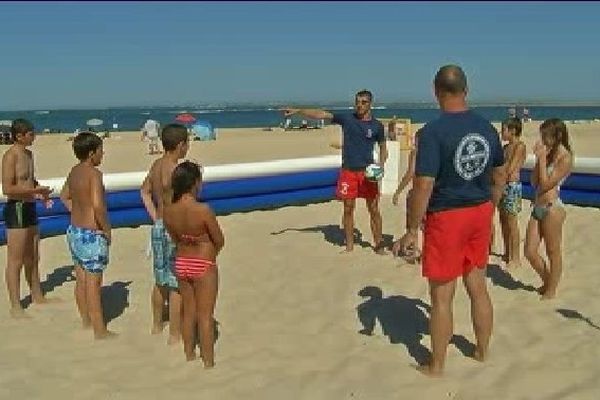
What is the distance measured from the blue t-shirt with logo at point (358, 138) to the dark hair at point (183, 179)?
11.1 feet

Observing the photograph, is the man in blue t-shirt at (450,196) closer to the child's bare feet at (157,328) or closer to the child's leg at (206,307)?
the child's leg at (206,307)

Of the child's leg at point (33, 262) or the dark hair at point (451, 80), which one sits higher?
the dark hair at point (451, 80)

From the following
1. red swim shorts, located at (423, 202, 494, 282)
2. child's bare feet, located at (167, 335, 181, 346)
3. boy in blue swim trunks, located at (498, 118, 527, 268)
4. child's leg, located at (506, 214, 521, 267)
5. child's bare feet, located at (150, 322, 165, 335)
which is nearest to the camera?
red swim shorts, located at (423, 202, 494, 282)

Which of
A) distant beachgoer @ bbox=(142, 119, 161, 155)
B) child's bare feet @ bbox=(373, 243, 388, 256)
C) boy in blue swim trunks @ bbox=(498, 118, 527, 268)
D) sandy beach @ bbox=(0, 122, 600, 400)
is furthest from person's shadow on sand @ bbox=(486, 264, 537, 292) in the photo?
distant beachgoer @ bbox=(142, 119, 161, 155)

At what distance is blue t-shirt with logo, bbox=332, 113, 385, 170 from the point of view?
7395 mm

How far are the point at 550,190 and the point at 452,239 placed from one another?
6.04 ft

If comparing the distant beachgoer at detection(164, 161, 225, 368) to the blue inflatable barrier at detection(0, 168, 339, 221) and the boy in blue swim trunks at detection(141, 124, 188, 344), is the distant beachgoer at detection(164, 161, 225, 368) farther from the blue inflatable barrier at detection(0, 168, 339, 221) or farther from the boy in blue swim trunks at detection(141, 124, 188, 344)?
the blue inflatable barrier at detection(0, 168, 339, 221)

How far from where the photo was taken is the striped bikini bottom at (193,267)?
424cm

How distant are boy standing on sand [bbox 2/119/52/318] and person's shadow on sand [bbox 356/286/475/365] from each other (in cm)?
284

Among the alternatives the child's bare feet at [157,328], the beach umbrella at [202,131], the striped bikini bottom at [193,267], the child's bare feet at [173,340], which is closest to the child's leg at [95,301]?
the child's bare feet at [157,328]

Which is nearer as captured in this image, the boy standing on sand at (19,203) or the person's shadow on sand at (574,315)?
the person's shadow on sand at (574,315)

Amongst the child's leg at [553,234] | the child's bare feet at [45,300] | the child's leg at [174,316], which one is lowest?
the child's bare feet at [45,300]

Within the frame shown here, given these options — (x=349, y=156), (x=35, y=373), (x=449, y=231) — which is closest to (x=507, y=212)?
(x=349, y=156)

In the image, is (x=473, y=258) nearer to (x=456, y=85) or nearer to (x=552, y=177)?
(x=456, y=85)
